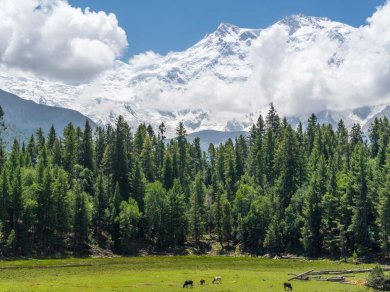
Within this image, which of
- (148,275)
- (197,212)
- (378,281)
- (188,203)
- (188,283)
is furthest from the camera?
(188,203)

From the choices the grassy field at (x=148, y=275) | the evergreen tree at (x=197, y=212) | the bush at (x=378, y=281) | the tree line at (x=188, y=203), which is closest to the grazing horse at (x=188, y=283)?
the grassy field at (x=148, y=275)

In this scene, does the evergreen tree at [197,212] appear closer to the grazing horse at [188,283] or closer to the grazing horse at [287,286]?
the grazing horse at [188,283]

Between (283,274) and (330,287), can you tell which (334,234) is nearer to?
(283,274)

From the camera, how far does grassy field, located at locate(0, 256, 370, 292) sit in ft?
222

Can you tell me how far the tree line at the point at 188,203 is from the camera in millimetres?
126000

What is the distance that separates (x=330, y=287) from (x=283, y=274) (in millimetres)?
19117

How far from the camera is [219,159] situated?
188500 millimetres

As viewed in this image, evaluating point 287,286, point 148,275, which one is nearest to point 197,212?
point 148,275

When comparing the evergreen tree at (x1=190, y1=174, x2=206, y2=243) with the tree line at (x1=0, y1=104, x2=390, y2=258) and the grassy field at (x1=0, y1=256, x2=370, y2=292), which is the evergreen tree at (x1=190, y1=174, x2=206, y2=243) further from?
the grassy field at (x1=0, y1=256, x2=370, y2=292)

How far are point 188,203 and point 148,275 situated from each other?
80.6 metres

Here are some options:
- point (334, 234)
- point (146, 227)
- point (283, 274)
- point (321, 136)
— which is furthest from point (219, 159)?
point (283, 274)

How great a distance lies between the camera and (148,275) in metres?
84.0

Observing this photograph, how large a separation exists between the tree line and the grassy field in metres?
19.3

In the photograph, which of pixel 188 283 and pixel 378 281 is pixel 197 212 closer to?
pixel 188 283
